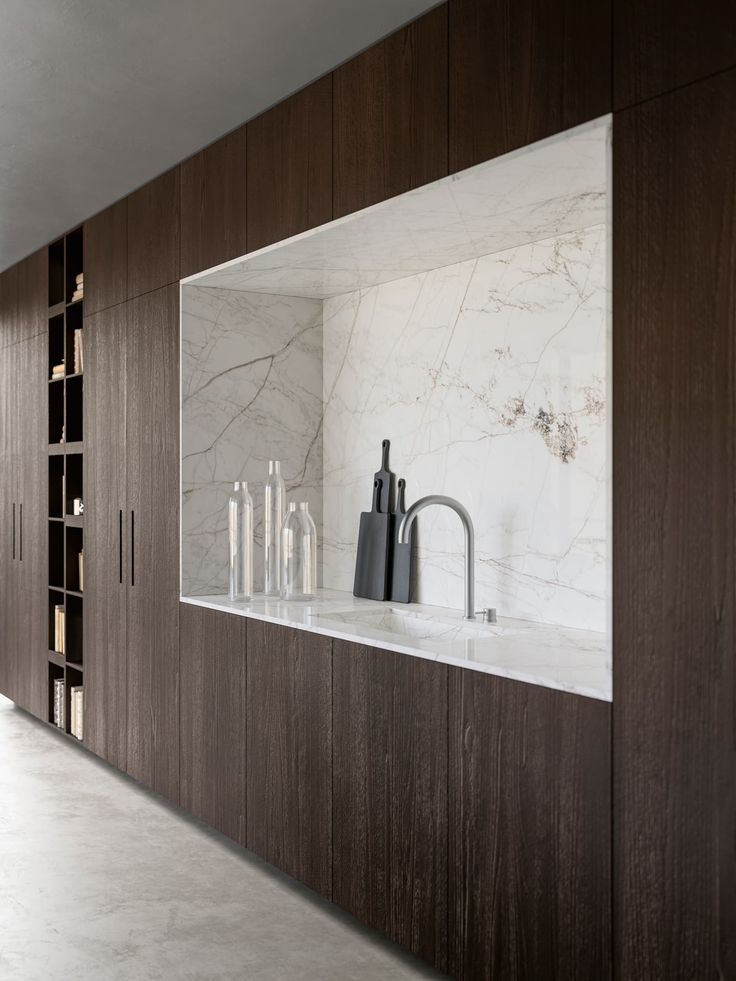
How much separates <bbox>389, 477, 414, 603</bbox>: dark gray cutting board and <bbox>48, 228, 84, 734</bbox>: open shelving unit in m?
1.80

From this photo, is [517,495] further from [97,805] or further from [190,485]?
[97,805]

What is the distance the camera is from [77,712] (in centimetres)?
489

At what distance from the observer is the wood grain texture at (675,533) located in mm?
1825

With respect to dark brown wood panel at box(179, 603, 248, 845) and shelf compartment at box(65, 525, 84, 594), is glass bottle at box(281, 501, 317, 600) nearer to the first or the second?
dark brown wood panel at box(179, 603, 248, 845)

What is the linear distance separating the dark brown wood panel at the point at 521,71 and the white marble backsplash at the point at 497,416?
50 cm

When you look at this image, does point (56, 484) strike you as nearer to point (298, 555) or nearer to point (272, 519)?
point (272, 519)

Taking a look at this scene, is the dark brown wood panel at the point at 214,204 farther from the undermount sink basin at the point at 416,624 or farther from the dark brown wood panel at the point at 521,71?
the undermount sink basin at the point at 416,624

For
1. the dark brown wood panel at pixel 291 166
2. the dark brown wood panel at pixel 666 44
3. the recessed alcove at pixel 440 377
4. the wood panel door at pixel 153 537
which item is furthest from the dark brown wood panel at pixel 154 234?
the dark brown wood panel at pixel 666 44

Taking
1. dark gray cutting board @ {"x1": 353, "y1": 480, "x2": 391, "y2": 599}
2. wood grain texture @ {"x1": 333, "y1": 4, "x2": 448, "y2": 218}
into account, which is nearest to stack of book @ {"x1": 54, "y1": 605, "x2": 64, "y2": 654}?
dark gray cutting board @ {"x1": 353, "y1": 480, "x2": 391, "y2": 599}

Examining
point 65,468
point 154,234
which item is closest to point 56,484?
point 65,468

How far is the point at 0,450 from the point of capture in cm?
606

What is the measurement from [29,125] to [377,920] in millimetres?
2951

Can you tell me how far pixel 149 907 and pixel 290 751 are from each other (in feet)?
2.03

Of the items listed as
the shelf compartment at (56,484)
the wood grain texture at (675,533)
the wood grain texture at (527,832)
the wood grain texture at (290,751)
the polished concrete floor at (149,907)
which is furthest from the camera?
the shelf compartment at (56,484)
